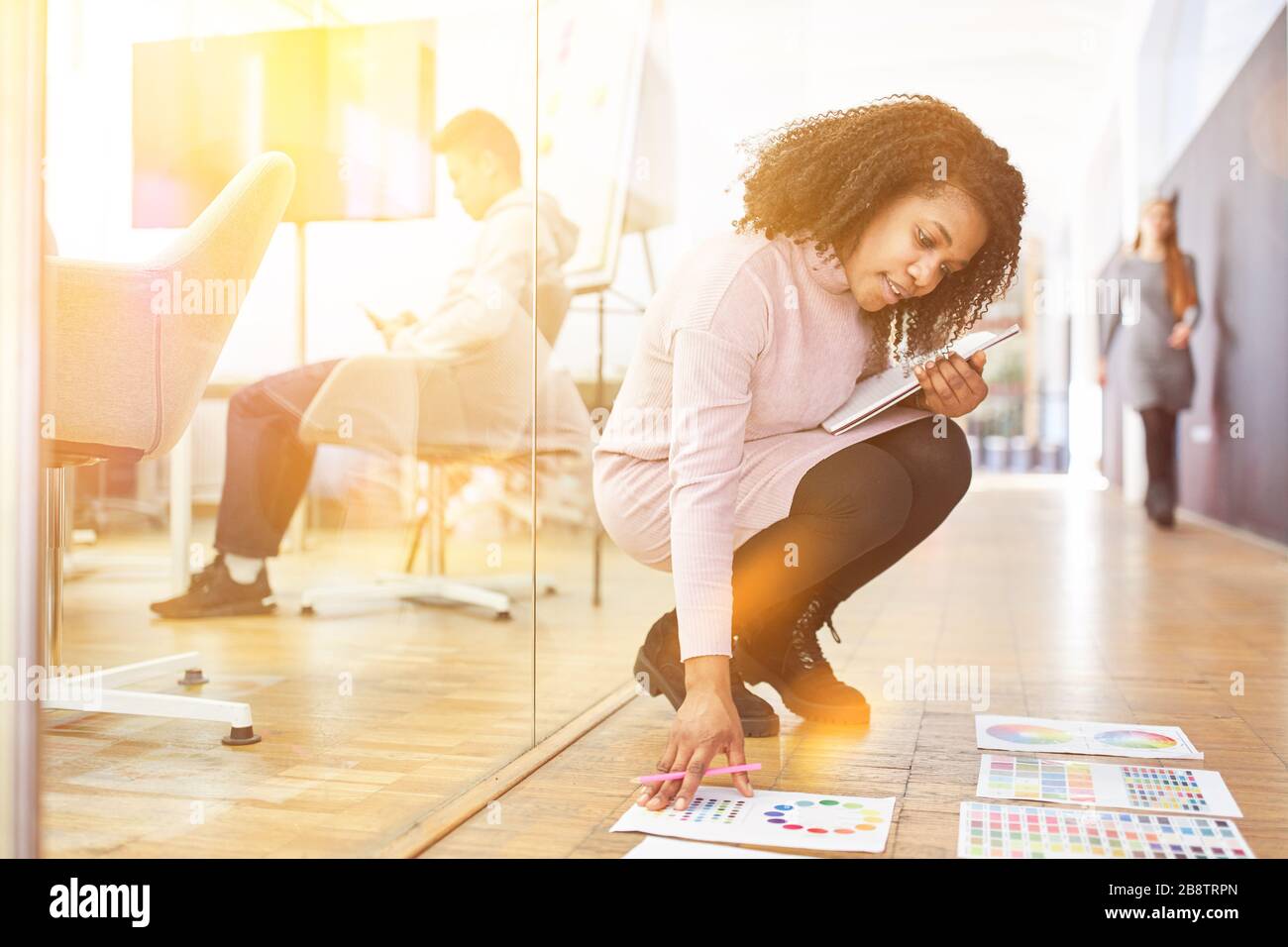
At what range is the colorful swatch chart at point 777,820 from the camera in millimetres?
1103

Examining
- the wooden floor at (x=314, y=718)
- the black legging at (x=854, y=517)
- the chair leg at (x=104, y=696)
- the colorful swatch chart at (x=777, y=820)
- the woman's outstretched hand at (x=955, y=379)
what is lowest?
the wooden floor at (x=314, y=718)

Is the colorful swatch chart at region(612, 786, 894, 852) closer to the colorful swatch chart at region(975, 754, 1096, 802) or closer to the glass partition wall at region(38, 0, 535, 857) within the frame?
the colorful swatch chart at region(975, 754, 1096, 802)

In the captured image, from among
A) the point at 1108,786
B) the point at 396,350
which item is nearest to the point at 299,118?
the point at 396,350

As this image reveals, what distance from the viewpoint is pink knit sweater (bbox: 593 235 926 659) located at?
125 cm

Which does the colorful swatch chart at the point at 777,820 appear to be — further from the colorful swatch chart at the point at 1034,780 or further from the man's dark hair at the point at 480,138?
the man's dark hair at the point at 480,138

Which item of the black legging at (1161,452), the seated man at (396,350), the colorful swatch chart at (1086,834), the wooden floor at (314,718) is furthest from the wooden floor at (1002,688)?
the black legging at (1161,452)

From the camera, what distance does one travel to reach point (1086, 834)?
113 cm

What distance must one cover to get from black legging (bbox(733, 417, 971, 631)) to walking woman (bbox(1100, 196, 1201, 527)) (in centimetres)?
373

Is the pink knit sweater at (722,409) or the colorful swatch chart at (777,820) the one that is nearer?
the colorful swatch chart at (777,820)

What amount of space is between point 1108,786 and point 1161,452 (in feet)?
13.6

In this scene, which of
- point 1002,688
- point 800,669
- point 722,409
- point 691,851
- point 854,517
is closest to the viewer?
point 691,851

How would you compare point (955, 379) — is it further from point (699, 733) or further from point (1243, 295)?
point (1243, 295)

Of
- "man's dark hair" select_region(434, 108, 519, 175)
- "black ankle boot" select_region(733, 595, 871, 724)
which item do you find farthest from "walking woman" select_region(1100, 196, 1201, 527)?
"black ankle boot" select_region(733, 595, 871, 724)

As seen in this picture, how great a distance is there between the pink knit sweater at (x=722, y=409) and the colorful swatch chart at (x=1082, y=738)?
42 cm
